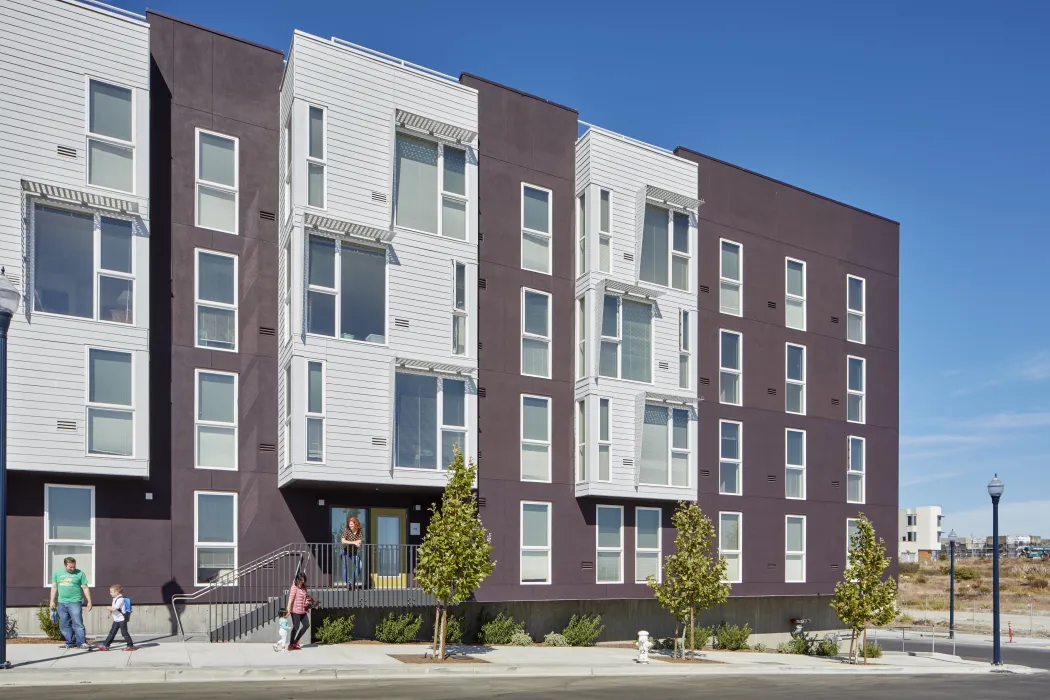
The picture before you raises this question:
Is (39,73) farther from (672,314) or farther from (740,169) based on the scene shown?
(740,169)

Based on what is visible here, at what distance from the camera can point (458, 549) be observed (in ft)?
70.2

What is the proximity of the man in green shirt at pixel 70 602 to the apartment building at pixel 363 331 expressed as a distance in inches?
96.9

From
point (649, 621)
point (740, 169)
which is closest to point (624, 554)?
point (649, 621)

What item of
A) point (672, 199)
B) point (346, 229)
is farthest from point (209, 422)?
point (672, 199)

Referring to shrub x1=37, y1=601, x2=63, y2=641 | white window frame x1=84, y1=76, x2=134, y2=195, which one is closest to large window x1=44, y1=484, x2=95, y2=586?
shrub x1=37, y1=601, x2=63, y2=641

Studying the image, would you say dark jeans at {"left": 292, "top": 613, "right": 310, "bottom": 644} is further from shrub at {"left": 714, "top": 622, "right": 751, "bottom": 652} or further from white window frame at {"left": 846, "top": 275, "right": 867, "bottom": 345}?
white window frame at {"left": 846, "top": 275, "right": 867, "bottom": 345}

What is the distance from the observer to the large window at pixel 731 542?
3209cm

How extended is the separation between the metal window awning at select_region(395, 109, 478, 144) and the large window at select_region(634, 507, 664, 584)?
40.0ft

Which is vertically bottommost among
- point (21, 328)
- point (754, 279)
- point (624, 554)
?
point (624, 554)

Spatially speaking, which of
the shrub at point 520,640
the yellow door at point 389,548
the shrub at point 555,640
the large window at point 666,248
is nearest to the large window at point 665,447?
the large window at point 666,248

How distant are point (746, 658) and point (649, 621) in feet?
14.1

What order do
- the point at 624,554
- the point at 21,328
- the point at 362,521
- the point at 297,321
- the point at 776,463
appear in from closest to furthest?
the point at 21,328 < the point at 297,321 < the point at 362,521 < the point at 624,554 < the point at 776,463

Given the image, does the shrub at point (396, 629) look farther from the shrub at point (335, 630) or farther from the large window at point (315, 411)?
the large window at point (315, 411)

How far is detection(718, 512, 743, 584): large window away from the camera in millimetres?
32094
